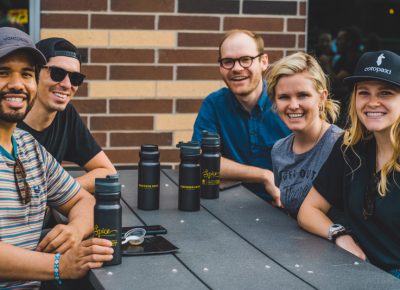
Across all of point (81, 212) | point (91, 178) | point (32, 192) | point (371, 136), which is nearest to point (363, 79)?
point (371, 136)

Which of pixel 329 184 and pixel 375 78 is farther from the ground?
pixel 375 78

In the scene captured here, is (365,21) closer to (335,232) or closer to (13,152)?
(335,232)

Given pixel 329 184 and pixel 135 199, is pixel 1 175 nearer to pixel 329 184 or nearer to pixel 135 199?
pixel 135 199

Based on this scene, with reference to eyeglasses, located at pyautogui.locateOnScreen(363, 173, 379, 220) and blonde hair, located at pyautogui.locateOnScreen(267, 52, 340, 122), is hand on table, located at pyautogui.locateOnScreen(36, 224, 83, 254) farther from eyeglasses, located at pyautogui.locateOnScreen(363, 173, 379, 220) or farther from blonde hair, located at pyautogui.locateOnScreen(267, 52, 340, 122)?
blonde hair, located at pyautogui.locateOnScreen(267, 52, 340, 122)

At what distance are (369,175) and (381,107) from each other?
0.89 ft

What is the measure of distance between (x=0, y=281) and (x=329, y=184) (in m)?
1.35

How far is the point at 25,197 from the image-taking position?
9.04 ft

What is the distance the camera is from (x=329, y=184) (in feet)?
10.1

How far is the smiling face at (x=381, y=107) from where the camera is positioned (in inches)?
114

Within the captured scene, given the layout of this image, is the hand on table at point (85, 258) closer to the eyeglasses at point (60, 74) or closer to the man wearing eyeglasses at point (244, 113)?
the eyeglasses at point (60, 74)

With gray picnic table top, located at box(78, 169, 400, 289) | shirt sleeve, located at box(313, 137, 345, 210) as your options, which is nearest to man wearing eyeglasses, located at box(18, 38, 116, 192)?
gray picnic table top, located at box(78, 169, 400, 289)

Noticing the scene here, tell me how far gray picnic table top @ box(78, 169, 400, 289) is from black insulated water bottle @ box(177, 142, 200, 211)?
0.16 feet

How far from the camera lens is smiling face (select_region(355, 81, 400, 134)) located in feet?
9.49

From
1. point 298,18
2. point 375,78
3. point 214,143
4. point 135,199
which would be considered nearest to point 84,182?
point 135,199
